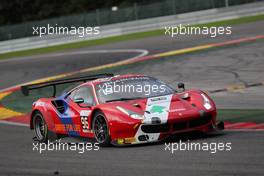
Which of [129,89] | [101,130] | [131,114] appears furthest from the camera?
[129,89]

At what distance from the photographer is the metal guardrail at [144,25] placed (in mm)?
38000

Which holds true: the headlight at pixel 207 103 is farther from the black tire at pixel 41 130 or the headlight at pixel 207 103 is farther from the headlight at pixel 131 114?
the black tire at pixel 41 130

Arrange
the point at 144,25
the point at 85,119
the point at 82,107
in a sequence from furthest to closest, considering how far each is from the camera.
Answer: the point at 144,25
the point at 82,107
the point at 85,119

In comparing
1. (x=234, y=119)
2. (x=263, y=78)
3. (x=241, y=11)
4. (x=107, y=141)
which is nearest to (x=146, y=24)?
(x=241, y=11)

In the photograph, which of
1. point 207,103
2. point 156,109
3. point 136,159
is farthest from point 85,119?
point 136,159

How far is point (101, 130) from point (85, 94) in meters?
1.20

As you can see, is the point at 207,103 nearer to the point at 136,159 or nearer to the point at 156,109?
the point at 156,109

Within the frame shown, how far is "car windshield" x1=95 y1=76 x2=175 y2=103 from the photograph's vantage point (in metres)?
12.3

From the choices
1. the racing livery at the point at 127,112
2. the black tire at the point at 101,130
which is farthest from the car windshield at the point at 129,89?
the black tire at the point at 101,130

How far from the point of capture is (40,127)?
45.6 feet

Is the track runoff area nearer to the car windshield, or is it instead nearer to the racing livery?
the racing livery

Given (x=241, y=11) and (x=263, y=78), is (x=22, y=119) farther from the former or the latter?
(x=241, y=11)

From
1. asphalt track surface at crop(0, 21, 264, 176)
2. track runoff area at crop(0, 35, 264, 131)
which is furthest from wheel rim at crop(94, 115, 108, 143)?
track runoff area at crop(0, 35, 264, 131)

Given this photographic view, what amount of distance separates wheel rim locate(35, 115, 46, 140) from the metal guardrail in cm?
2426
